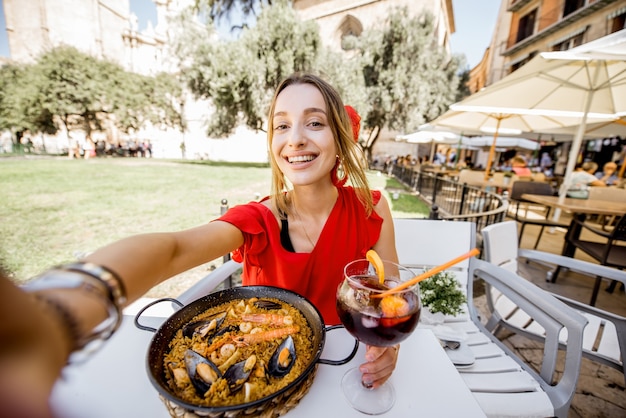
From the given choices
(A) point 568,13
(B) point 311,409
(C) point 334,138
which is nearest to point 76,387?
(B) point 311,409

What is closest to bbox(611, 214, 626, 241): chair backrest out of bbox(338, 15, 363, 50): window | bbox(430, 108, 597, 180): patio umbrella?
bbox(430, 108, 597, 180): patio umbrella

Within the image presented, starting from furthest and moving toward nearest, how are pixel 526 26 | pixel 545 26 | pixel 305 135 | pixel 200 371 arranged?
pixel 526 26 < pixel 545 26 < pixel 305 135 < pixel 200 371

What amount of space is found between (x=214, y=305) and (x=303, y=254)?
554mm

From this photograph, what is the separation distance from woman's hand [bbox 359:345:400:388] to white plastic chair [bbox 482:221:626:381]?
182 cm

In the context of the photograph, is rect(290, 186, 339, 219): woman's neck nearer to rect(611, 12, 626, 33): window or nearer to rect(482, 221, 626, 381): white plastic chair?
rect(482, 221, 626, 381): white plastic chair

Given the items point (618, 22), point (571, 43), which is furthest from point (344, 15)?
point (618, 22)

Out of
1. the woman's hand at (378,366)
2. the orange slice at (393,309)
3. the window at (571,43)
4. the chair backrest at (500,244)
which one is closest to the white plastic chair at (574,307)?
the chair backrest at (500,244)

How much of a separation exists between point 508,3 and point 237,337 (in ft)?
112

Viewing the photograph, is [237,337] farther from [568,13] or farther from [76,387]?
[568,13]

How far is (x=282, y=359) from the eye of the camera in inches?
34.1

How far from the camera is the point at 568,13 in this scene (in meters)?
18.0

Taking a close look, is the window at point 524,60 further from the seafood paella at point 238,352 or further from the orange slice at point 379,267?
the seafood paella at point 238,352

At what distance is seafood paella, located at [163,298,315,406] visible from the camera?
0.75 meters

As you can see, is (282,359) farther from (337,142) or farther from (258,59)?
(258,59)
